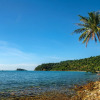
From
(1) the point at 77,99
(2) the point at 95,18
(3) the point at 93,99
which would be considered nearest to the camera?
(3) the point at 93,99

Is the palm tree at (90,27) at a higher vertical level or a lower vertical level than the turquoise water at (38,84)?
higher

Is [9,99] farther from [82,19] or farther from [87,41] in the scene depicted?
[82,19]

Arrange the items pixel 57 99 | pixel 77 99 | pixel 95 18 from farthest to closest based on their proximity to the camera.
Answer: pixel 95 18
pixel 57 99
pixel 77 99

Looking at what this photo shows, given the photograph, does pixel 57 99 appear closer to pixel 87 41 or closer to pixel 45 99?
pixel 45 99

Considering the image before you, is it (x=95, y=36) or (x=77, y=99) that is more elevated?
(x=95, y=36)

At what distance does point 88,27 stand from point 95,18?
244 cm

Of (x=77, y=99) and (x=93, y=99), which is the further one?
(x=77, y=99)

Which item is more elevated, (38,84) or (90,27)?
(90,27)

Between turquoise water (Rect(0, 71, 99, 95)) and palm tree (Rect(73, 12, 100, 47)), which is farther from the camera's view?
palm tree (Rect(73, 12, 100, 47))

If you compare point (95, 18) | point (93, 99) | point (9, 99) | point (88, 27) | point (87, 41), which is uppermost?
point (95, 18)

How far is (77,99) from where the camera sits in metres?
9.53

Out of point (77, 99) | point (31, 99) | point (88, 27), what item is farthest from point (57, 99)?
point (88, 27)

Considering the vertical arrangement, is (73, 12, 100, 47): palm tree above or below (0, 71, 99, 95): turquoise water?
above

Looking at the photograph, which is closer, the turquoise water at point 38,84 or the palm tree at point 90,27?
the turquoise water at point 38,84
